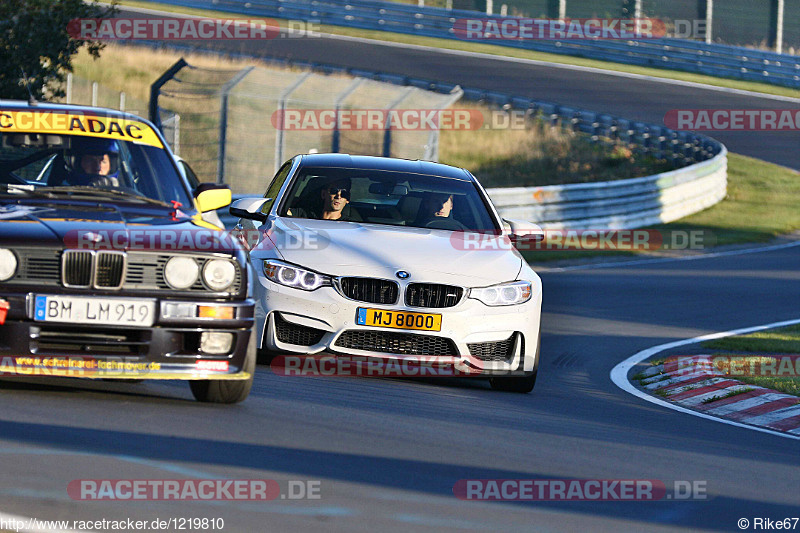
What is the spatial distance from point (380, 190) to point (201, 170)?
14.1 meters

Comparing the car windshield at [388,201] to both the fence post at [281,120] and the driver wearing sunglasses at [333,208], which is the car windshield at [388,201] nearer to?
the driver wearing sunglasses at [333,208]

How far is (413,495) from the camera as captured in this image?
540 cm

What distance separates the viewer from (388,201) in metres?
9.80

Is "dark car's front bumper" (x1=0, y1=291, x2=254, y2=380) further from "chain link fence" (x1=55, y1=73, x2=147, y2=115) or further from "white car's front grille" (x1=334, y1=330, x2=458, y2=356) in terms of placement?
"chain link fence" (x1=55, y1=73, x2=147, y2=115)

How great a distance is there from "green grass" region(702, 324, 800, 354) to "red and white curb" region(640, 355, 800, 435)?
3.26ft

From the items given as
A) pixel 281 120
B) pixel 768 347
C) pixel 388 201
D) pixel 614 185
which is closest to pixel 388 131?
pixel 281 120

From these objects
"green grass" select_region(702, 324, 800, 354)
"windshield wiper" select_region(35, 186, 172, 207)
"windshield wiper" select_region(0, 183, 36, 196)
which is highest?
"windshield wiper" select_region(0, 183, 36, 196)

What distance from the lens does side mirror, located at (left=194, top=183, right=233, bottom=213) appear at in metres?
7.85

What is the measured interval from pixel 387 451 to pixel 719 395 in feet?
13.4

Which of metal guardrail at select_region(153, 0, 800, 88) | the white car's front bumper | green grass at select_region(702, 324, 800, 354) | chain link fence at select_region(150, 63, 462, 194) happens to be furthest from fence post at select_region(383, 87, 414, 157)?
metal guardrail at select_region(153, 0, 800, 88)

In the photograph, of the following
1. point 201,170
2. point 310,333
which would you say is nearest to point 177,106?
point 201,170

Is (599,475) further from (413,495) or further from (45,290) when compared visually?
(45,290)

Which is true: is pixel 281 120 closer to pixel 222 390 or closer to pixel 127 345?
pixel 222 390

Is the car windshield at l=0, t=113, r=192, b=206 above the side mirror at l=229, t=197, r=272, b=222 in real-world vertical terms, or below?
above
